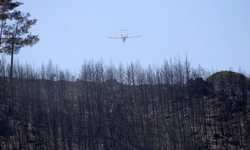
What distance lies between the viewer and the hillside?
103 ft

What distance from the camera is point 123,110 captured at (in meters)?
38.8

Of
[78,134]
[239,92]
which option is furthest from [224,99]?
[78,134]

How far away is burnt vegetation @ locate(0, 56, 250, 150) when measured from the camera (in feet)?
104

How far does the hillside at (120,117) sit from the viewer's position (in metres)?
31.3

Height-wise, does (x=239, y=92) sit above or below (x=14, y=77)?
below

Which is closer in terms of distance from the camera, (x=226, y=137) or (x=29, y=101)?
(x=226, y=137)

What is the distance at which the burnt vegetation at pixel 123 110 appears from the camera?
31594 millimetres

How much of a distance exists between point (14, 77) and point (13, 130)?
34.0 feet

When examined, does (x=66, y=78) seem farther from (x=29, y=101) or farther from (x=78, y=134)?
(x=78, y=134)

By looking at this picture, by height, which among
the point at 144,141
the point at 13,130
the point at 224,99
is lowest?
the point at 144,141

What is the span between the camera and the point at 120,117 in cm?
3716

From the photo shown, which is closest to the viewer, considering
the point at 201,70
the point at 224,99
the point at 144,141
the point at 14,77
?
the point at 144,141

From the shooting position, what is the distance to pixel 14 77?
38.2 metres

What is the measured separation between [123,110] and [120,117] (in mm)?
1842
